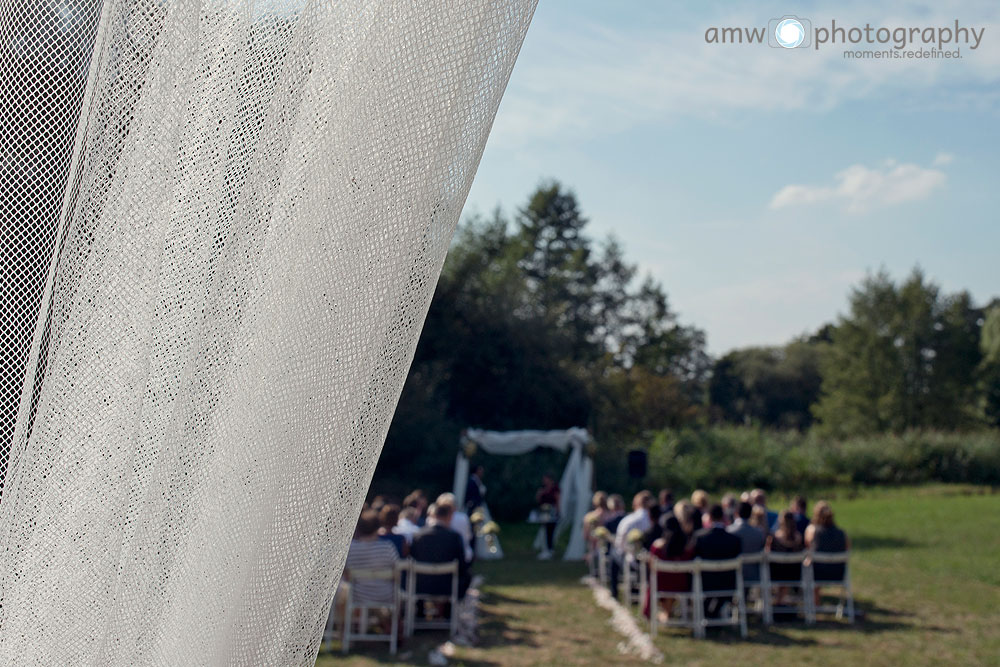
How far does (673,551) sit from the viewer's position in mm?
9219

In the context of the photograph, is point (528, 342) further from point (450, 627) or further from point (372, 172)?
point (372, 172)

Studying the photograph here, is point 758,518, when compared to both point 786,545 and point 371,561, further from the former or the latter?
point 371,561

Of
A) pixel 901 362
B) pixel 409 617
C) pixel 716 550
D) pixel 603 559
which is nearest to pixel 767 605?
pixel 716 550

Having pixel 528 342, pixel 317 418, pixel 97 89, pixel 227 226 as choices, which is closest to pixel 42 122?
pixel 97 89

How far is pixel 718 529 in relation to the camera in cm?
905

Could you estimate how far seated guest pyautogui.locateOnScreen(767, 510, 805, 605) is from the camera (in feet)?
32.5

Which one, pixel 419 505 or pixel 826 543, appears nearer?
pixel 826 543

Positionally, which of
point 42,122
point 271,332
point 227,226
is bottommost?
point 271,332

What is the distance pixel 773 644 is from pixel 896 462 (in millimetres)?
27447

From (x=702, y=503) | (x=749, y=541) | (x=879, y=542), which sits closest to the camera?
(x=749, y=541)

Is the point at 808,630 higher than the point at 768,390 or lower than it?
lower

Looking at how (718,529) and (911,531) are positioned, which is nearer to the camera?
(718,529)

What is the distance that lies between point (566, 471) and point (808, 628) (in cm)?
929

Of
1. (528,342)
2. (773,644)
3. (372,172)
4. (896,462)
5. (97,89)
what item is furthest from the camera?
(896,462)
